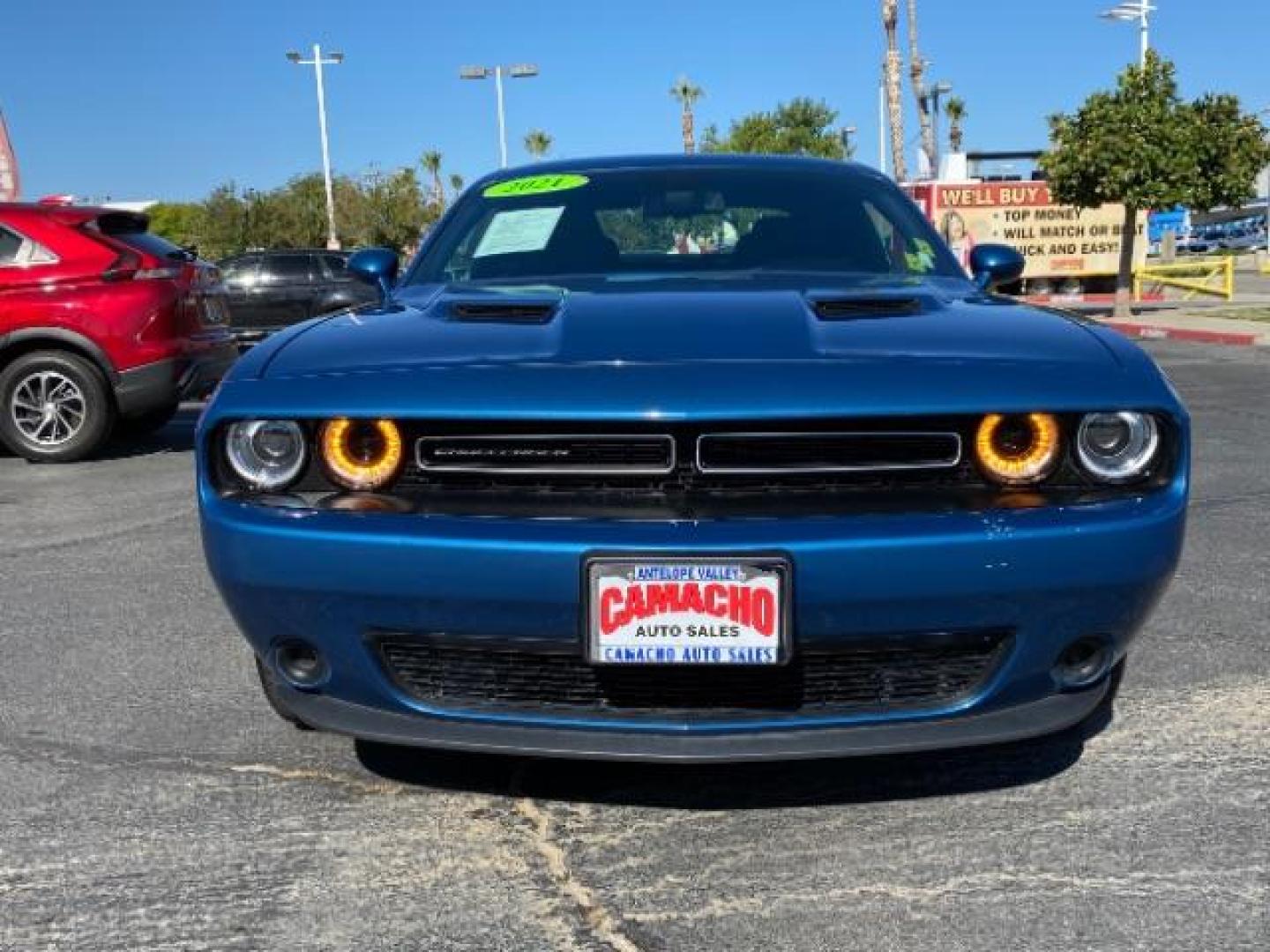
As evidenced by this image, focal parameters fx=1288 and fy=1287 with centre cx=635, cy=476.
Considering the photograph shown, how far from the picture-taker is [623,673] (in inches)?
95.9

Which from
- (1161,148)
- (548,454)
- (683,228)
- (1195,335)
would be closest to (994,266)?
(683,228)

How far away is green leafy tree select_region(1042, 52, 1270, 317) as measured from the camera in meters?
18.7

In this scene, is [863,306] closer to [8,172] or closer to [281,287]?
[8,172]

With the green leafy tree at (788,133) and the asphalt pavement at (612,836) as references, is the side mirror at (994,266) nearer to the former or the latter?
the asphalt pavement at (612,836)

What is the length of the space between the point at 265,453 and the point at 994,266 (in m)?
2.43

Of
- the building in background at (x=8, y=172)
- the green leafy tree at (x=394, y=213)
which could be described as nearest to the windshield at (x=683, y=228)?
the building in background at (x=8, y=172)

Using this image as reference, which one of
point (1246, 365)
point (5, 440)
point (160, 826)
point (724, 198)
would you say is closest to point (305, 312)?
point (5, 440)

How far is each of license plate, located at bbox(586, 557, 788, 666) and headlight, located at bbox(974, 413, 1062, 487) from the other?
51 cm

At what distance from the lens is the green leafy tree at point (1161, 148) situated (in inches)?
736

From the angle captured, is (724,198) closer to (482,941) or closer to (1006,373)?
(1006,373)

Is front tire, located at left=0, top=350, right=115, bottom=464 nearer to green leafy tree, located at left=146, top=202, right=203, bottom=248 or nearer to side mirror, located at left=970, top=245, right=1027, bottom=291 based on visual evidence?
side mirror, located at left=970, top=245, right=1027, bottom=291

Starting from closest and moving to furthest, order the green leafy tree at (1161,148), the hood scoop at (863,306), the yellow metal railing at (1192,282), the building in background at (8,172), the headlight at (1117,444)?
1. the headlight at (1117,444)
2. the hood scoop at (863,306)
3. the building in background at (8,172)
4. the green leafy tree at (1161,148)
5. the yellow metal railing at (1192,282)

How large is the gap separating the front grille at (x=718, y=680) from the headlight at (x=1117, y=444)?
0.38 m

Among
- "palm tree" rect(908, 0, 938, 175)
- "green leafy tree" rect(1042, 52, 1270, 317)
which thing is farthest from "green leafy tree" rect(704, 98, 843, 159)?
"green leafy tree" rect(1042, 52, 1270, 317)
